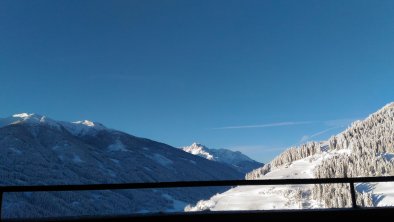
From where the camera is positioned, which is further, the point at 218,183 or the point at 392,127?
the point at 392,127

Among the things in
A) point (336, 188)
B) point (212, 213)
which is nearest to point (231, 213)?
point (212, 213)

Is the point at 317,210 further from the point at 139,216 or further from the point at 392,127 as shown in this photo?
the point at 392,127

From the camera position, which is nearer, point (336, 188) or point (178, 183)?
point (178, 183)

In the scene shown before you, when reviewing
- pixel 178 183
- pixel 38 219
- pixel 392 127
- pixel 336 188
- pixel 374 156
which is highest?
pixel 392 127

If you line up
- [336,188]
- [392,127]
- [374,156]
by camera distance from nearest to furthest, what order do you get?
1. [336,188]
2. [374,156]
3. [392,127]

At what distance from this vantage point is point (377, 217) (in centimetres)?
755

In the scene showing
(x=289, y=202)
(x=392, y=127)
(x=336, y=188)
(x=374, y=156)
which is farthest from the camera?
(x=392, y=127)

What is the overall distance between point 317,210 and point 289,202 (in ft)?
568

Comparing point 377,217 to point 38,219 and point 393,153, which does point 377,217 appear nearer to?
point 38,219

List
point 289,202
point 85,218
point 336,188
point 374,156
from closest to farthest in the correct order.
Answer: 1. point 85,218
2. point 336,188
3. point 374,156
4. point 289,202

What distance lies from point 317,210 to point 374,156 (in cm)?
16733


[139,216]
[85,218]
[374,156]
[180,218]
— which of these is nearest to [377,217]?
[180,218]

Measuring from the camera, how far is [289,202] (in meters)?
173

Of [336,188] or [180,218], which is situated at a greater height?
[336,188]
